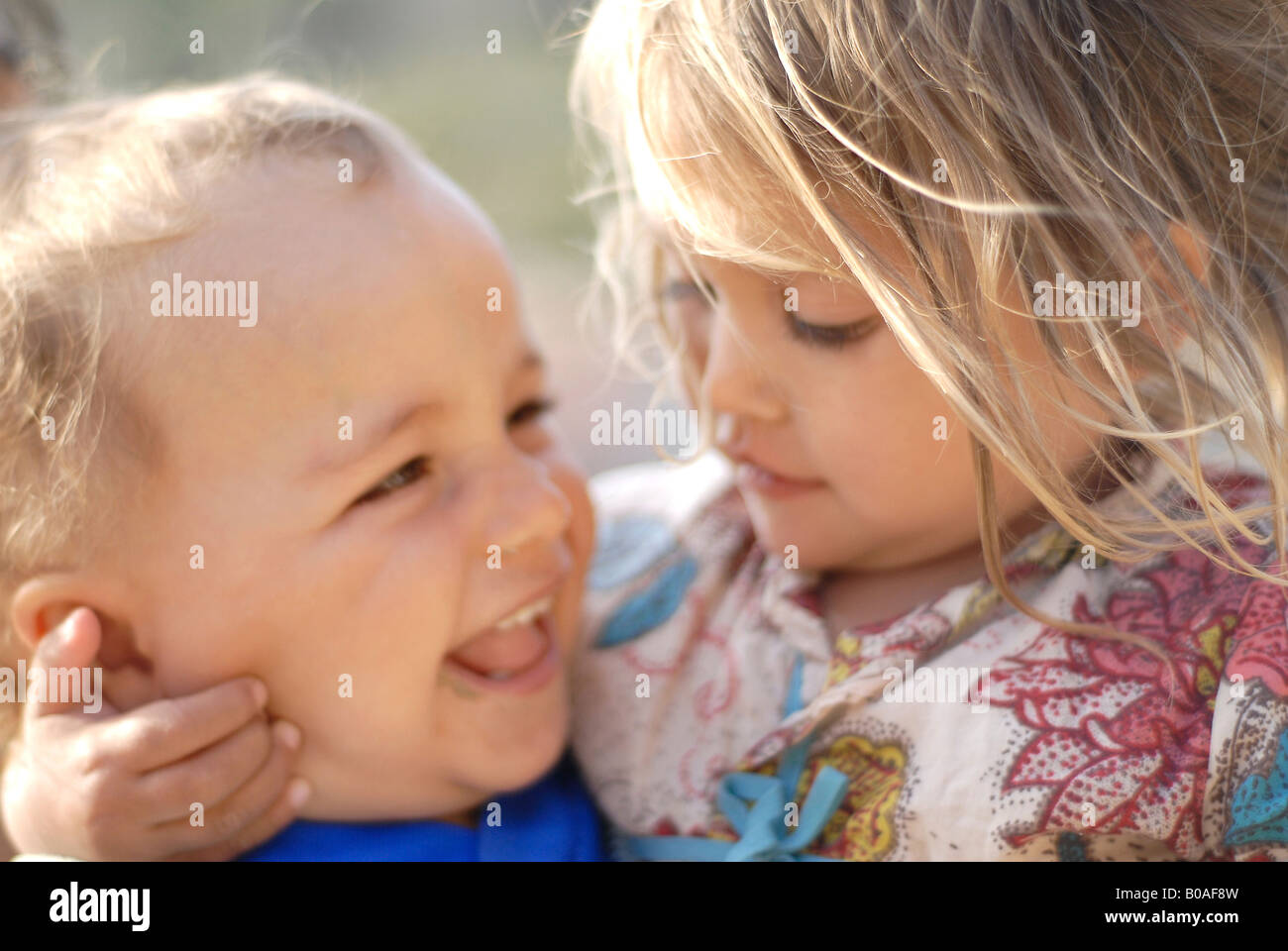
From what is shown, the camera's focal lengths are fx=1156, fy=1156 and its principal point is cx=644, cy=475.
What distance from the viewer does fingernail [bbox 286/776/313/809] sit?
1.14 metres

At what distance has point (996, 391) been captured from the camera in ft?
3.24

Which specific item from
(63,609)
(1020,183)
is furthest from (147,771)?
(1020,183)

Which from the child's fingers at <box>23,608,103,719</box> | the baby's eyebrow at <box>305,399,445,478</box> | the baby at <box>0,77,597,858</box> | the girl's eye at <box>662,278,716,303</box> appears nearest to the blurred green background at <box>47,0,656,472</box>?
the girl's eye at <box>662,278,716,303</box>

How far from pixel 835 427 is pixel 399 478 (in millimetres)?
429

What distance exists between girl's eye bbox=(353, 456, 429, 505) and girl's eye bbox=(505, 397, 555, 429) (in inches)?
5.5

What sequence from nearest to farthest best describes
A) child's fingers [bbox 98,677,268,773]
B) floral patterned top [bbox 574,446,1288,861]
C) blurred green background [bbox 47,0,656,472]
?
floral patterned top [bbox 574,446,1288,861] < child's fingers [bbox 98,677,268,773] < blurred green background [bbox 47,0,656,472]

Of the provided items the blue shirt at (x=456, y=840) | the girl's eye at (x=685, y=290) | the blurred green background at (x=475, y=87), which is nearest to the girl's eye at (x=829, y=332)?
the girl's eye at (x=685, y=290)

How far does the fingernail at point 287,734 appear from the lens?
114cm

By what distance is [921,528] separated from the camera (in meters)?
1.17

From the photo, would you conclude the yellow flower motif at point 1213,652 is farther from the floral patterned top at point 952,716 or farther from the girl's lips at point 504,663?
the girl's lips at point 504,663

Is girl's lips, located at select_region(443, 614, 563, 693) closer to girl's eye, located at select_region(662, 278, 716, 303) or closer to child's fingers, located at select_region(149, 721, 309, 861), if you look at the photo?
child's fingers, located at select_region(149, 721, 309, 861)

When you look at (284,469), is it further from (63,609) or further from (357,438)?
(63,609)

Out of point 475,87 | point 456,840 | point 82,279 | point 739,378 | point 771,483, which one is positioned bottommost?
point 456,840
